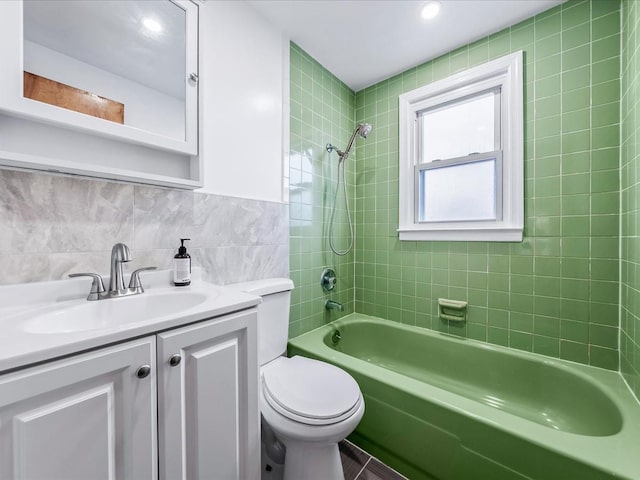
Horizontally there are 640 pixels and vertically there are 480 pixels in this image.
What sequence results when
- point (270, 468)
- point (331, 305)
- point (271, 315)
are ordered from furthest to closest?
1. point (331, 305)
2. point (271, 315)
3. point (270, 468)

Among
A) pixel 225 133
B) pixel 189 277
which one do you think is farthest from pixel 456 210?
pixel 189 277

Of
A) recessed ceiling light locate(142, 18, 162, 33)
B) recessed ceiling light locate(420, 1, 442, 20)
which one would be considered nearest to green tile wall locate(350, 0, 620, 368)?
recessed ceiling light locate(420, 1, 442, 20)

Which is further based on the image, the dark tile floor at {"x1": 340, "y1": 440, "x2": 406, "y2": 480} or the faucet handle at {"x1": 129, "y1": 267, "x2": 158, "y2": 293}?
the dark tile floor at {"x1": 340, "y1": 440, "x2": 406, "y2": 480}

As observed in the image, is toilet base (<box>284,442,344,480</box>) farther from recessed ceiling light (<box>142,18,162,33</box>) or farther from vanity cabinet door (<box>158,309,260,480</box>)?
recessed ceiling light (<box>142,18,162,33</box>)

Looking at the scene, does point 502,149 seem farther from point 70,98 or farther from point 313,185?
point 70,98

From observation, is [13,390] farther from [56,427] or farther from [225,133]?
[225,133]

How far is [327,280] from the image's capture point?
1896mm

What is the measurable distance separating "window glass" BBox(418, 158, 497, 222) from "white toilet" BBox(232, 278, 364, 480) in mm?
1269

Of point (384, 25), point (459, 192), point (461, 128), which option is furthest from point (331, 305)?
point (384, 25)

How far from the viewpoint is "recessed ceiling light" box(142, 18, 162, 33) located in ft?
3.27

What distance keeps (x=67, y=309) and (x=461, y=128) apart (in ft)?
7.39

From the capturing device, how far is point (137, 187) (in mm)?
1021

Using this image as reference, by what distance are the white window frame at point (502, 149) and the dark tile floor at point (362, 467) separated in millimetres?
1346

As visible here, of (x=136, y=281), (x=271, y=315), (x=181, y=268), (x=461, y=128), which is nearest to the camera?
(x=136, y=281)
